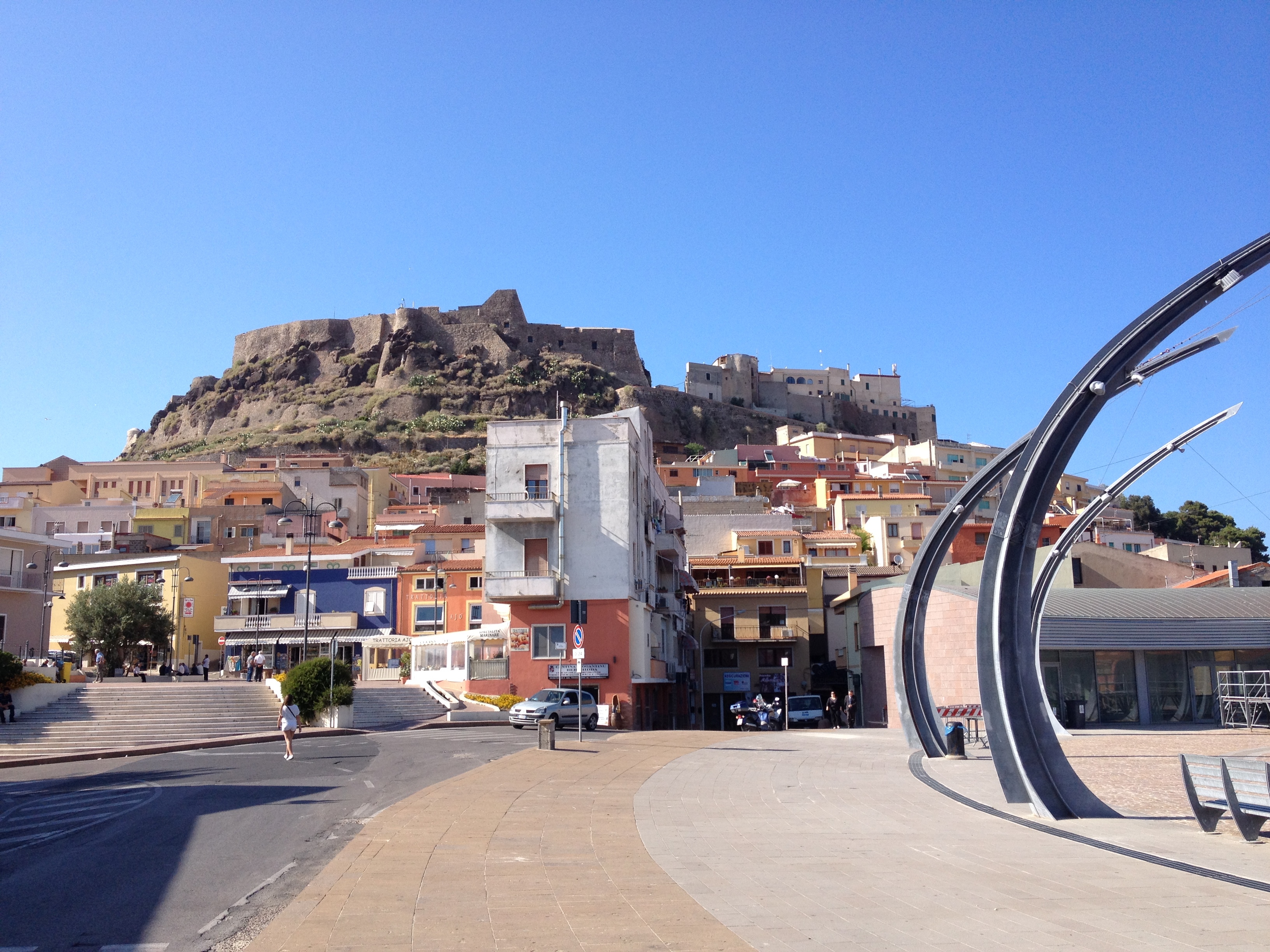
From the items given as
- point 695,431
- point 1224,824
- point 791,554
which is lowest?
point 1224,824

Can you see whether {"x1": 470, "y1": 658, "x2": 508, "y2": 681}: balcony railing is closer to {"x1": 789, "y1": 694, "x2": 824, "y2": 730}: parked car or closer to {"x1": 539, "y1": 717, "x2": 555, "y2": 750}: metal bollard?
{"x1": 789, "y1": 694, "x2": 824, "y2": 730}: parked car

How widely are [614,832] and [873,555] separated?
56375 millimetres

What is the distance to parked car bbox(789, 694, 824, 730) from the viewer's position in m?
37.7

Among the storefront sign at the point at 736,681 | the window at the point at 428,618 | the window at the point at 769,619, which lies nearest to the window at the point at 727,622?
the window at the point at 769,619

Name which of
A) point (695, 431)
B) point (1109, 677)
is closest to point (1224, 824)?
point (1109, 677)

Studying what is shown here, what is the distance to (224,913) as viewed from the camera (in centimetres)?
811

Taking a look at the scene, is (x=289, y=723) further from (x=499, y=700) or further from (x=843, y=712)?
(x=843, y=712)

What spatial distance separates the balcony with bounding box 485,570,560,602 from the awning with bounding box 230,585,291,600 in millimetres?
18586

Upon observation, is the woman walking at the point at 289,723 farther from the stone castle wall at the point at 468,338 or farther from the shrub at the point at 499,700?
the stone castle wall at the point at 468,338

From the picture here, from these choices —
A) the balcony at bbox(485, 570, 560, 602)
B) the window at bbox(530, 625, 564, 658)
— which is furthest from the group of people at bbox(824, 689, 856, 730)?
the balcony at bbox(485, 570, 560, 602)

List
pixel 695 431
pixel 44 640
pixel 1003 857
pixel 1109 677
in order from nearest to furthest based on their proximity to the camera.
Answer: pixel 1003 857 → pixel 1109 677 → pixel 44 640 → pixel 695 431

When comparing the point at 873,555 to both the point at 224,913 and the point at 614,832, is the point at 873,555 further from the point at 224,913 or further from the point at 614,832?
the point at 224,913

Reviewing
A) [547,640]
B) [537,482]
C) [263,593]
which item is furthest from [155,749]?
[263,593]

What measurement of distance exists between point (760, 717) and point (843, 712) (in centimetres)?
996
